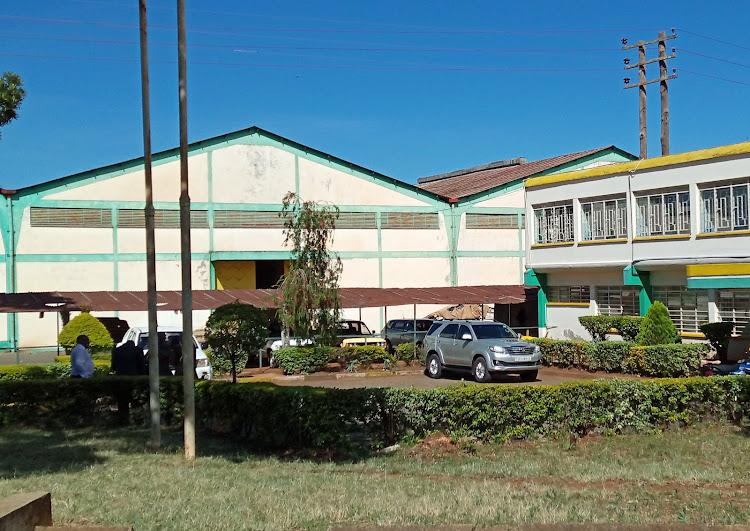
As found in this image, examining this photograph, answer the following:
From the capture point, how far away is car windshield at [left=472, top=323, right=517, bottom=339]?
23.6 m

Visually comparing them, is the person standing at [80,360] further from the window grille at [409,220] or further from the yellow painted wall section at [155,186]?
the window grille at [409,220]

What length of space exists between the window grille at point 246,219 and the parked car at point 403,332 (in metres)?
8.15

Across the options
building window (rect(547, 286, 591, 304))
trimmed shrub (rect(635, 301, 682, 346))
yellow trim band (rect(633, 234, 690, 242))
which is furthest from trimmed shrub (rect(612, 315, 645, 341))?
building window (rect(547, 286, 591, 304))

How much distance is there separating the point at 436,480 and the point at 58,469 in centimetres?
428

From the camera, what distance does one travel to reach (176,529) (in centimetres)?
633

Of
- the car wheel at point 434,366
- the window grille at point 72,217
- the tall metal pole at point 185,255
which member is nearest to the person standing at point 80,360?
the tall metal pole at point 185,255

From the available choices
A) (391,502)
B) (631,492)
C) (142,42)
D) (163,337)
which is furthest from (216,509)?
(163,337)

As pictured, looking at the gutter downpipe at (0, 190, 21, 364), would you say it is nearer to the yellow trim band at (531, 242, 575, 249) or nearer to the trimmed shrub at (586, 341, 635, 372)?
the yellow trim band at (531, 242, 575, 249)

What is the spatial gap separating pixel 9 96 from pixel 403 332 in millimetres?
22819

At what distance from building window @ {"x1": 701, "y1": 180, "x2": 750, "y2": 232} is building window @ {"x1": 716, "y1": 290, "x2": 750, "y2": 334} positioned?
2.03 metres

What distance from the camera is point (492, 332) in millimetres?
23812

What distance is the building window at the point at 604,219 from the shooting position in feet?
97.1

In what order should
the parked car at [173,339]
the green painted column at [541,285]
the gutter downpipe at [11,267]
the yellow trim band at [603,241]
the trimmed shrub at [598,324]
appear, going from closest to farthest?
the parked car at [173,339] → the trimmed shrub at [598,324] → the yellow trim band at [603,241] → the green painted column at [541,285] → the gutter downpipe at [11,267]

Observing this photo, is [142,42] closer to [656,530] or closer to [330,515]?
[330,515]
